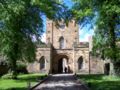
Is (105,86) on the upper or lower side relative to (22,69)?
upper

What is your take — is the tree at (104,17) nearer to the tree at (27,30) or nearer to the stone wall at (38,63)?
the tree at (27,30)

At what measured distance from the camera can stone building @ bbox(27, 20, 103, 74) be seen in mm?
62156

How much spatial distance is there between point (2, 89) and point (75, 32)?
4564 centimetres

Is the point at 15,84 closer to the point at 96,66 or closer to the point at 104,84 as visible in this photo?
the point at 104,84

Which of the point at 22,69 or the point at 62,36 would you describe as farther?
the point at 62,36

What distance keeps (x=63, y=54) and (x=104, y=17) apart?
33457mm

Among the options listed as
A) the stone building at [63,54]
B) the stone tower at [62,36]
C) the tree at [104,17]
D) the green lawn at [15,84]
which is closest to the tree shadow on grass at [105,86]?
the green lawn at [15,84]

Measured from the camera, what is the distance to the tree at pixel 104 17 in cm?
3131

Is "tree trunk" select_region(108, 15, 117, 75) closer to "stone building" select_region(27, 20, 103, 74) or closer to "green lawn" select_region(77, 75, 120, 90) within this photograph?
"green lawn" select_region(77, 75, 120, 90)

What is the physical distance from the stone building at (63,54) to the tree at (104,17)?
74.4 ft

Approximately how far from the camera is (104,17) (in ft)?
108

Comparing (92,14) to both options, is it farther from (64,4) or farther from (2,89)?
(2,89)

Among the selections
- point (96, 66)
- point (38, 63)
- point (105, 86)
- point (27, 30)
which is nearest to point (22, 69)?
point (38, 63)

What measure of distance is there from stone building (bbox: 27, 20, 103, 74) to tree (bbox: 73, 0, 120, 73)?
74.4ft
